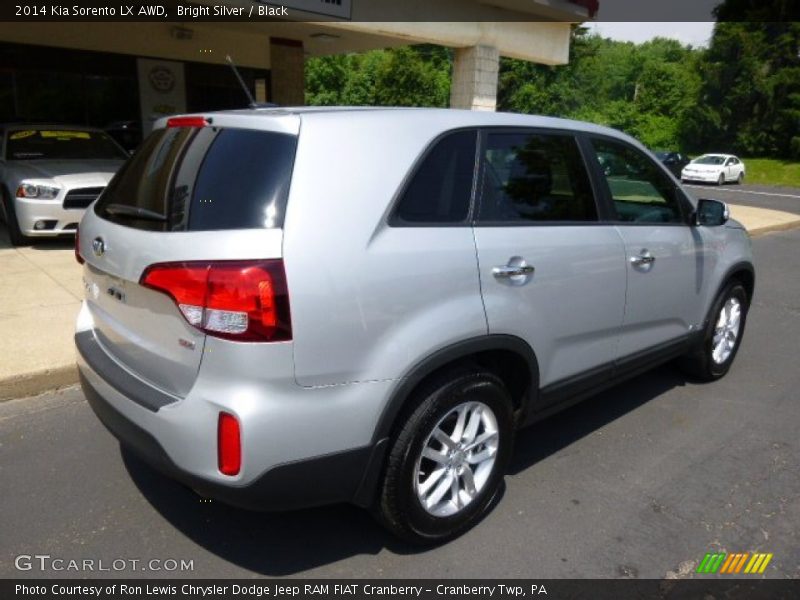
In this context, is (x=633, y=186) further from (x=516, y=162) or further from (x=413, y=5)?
(x=413, y=5)

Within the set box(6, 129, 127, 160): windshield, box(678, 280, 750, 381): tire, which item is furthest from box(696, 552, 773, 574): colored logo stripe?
box(6, 129, 127, 160): windshield

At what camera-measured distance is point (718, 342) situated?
4.60 metres

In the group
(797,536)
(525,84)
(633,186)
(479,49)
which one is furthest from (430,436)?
(525,84)

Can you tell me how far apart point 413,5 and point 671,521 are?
9454mm

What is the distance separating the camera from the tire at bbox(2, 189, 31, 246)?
7.72m

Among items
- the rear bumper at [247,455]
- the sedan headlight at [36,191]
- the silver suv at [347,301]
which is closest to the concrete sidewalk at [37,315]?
the sedan headlight at [36,191]

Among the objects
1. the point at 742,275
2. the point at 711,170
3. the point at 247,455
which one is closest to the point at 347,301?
the point at 247,455

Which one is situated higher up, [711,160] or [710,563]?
[711,160]

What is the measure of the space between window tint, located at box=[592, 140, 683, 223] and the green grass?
1335 inches

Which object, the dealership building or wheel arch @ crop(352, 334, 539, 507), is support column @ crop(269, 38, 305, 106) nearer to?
the dealership building

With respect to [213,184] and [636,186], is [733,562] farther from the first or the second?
[213,184]

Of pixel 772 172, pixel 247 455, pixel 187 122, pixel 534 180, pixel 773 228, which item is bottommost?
pixel 772 172

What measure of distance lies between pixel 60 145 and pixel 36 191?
1650 mm
